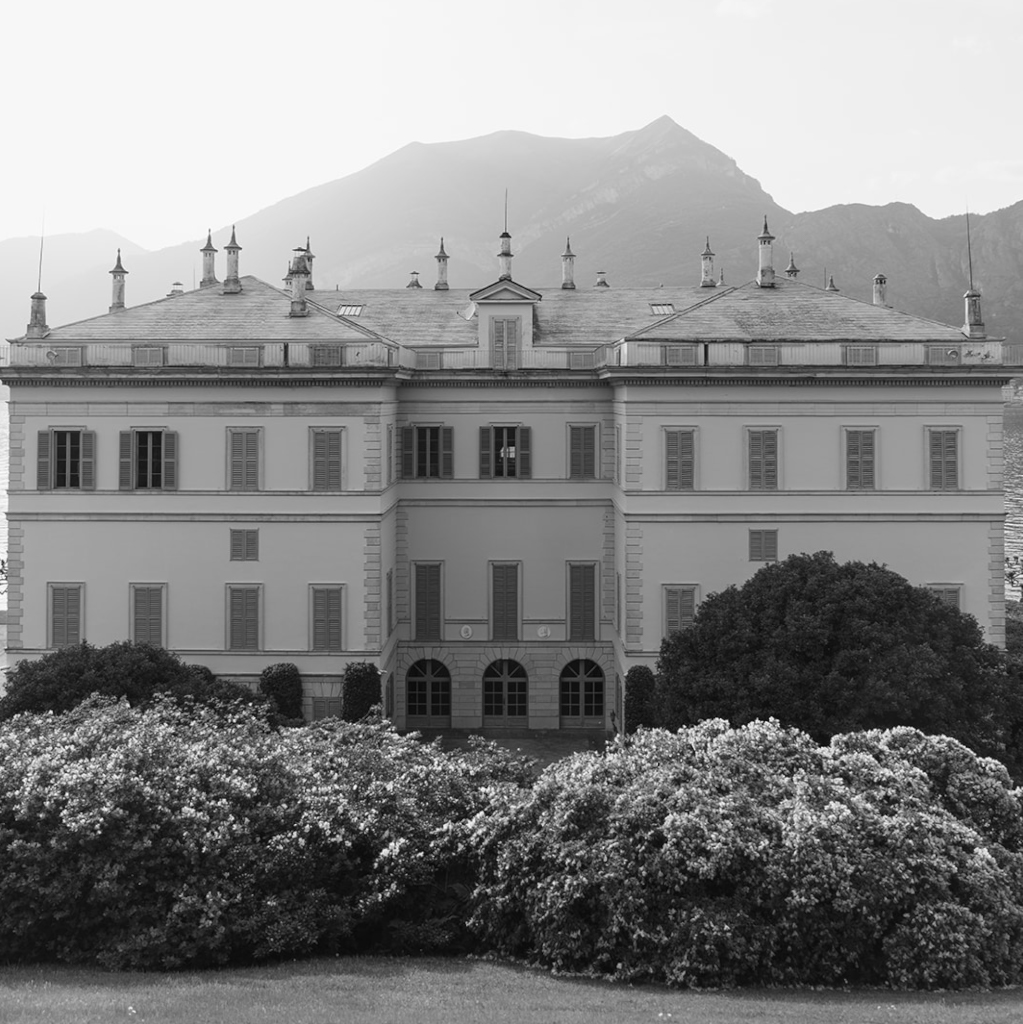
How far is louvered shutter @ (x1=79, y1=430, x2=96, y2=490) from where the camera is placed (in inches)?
1528

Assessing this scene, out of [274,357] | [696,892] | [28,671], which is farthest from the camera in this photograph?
[274,357]

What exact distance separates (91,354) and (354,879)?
2362 centimetres

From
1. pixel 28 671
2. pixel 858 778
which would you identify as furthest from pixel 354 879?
pixel 28 671

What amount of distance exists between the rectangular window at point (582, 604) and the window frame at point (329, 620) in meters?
8.65

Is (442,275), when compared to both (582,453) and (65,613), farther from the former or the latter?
(65,613)

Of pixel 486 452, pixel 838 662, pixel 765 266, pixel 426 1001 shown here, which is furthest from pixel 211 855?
pixel 765 266

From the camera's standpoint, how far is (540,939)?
19.2m

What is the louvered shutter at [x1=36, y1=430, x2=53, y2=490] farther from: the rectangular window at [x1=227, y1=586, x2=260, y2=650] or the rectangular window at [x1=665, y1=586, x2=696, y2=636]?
the rectangular window at [x1=665, y1=586, x2=696, y2=636]

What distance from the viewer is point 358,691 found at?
37.9 metres

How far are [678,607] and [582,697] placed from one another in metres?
6.48

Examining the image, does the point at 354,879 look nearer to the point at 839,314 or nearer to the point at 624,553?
the point at 624,553

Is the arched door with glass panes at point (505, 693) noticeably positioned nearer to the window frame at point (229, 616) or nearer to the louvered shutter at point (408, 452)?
the louvered shutter at point (408, 452)

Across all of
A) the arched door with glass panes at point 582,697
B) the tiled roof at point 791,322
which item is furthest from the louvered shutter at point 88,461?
→ the tiled roof at point 791,322

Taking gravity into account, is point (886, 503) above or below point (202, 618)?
above
